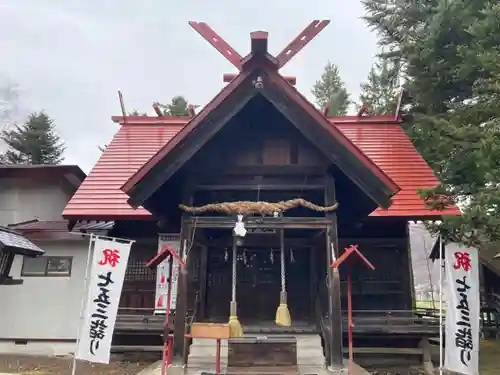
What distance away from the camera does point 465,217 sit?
7.38 metres

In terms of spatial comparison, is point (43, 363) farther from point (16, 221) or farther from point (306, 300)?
point (306, 300)

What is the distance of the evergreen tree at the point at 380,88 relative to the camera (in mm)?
22250

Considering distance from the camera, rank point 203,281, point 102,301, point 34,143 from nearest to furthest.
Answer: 1. point 102,301
2. point 203,281
3. point 34,143

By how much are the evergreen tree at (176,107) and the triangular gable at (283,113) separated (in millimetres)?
23576

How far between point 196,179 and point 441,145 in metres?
4.68

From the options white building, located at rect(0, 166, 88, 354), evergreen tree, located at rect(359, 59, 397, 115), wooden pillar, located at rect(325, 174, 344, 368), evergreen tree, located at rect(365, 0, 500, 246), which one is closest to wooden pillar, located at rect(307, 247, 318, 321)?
evergreen tree, located at rect(365, 0, 500, 246)

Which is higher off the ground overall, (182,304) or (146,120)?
(146,120)

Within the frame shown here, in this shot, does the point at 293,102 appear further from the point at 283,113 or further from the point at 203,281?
the point at 203,281

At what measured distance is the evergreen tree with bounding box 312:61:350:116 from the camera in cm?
2824

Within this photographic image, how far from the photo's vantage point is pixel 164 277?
1139 cm

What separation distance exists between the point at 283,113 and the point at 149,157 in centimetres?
752

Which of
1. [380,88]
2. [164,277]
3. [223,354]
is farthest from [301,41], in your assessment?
[380,88]

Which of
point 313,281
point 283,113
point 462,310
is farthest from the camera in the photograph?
point 313,281

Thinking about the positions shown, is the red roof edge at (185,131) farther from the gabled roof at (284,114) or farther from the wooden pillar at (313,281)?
the wooden pillar at (313,281)
